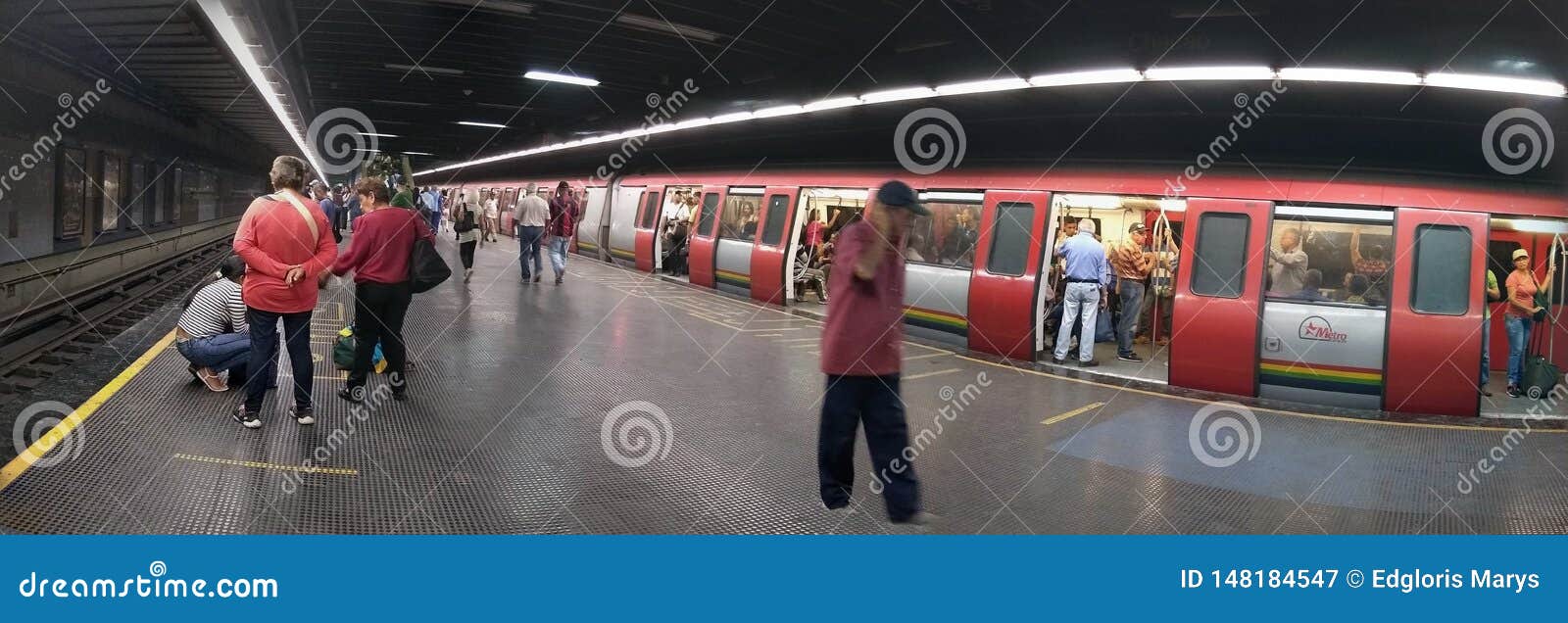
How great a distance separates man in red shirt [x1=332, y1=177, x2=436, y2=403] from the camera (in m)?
5.74

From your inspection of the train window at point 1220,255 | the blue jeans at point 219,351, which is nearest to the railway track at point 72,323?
the blue jeans at point 219,351

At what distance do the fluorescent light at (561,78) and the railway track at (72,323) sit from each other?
627 centimetres

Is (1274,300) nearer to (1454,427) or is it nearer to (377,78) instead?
(1454,427)

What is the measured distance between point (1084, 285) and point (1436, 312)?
299 cm

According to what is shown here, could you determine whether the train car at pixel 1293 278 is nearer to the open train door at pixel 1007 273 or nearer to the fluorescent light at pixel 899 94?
the open train door at pixel 1007 273

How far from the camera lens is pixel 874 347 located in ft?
12.2

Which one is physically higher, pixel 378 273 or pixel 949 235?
pixel 949 235

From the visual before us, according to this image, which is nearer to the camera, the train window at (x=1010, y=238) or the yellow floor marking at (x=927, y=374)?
the yellow floor marking at (x=927, y=374)

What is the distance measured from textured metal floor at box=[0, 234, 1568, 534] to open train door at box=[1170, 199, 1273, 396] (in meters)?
0.58

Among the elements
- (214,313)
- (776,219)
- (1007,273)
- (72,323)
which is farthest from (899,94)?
(72,323)

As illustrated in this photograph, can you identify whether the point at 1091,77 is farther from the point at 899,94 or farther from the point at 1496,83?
→ the point at 1496,83

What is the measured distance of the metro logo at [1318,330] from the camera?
25.5ft

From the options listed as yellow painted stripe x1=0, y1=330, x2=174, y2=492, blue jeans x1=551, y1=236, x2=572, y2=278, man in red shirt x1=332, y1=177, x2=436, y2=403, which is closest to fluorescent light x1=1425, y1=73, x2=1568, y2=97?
man in red shirt x1=332, y1=177, x2=436, y2=403

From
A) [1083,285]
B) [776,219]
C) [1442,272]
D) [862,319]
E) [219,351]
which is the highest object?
[776,219]
